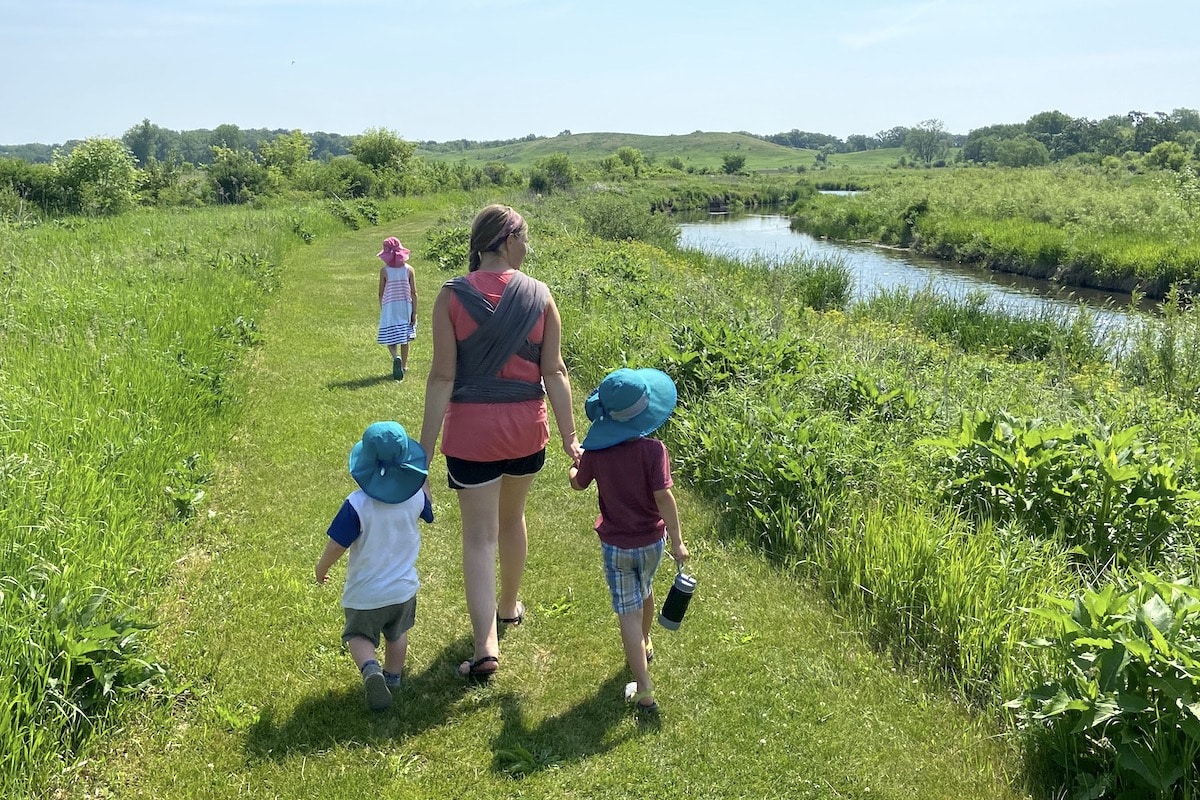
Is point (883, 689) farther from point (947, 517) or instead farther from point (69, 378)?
point (69, 378)

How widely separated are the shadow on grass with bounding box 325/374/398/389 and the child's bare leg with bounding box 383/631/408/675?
5545mm

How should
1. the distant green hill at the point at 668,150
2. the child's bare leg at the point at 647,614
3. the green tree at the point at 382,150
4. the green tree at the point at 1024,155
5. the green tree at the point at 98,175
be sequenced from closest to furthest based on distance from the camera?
the child's bare leg at the point at 647,614 < the green tree at the point at 98,175 < the green tree at the point at 382,150 < the green tree at the point at 1024,155 < the distant green hill at the point at 668,150

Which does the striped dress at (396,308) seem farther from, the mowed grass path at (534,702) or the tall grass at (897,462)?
the mowed grass path at (534,702)

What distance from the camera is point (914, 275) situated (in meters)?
25.5

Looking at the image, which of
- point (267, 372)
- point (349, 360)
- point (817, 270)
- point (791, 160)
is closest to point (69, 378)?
point (267, 372)

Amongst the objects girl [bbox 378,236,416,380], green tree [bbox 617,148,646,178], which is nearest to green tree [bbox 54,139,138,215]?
girl [bbox 378,236,416,380]

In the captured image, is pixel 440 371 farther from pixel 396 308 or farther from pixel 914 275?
pixel 914 275

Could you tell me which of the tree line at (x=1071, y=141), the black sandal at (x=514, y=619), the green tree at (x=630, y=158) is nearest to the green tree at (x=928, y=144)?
the tree line at (x=1071, y=141)

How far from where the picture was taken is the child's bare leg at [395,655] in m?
3.58

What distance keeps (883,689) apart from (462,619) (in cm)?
230

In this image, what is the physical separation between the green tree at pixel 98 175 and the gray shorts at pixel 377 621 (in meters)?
32.3

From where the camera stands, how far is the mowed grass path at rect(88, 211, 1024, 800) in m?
3.14

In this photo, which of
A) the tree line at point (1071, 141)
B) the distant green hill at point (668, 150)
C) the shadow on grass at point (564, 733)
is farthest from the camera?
the distant green hill at point (668, 150)

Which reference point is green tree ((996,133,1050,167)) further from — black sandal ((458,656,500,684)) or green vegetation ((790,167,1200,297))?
black sandal ((458,656,500,684))
